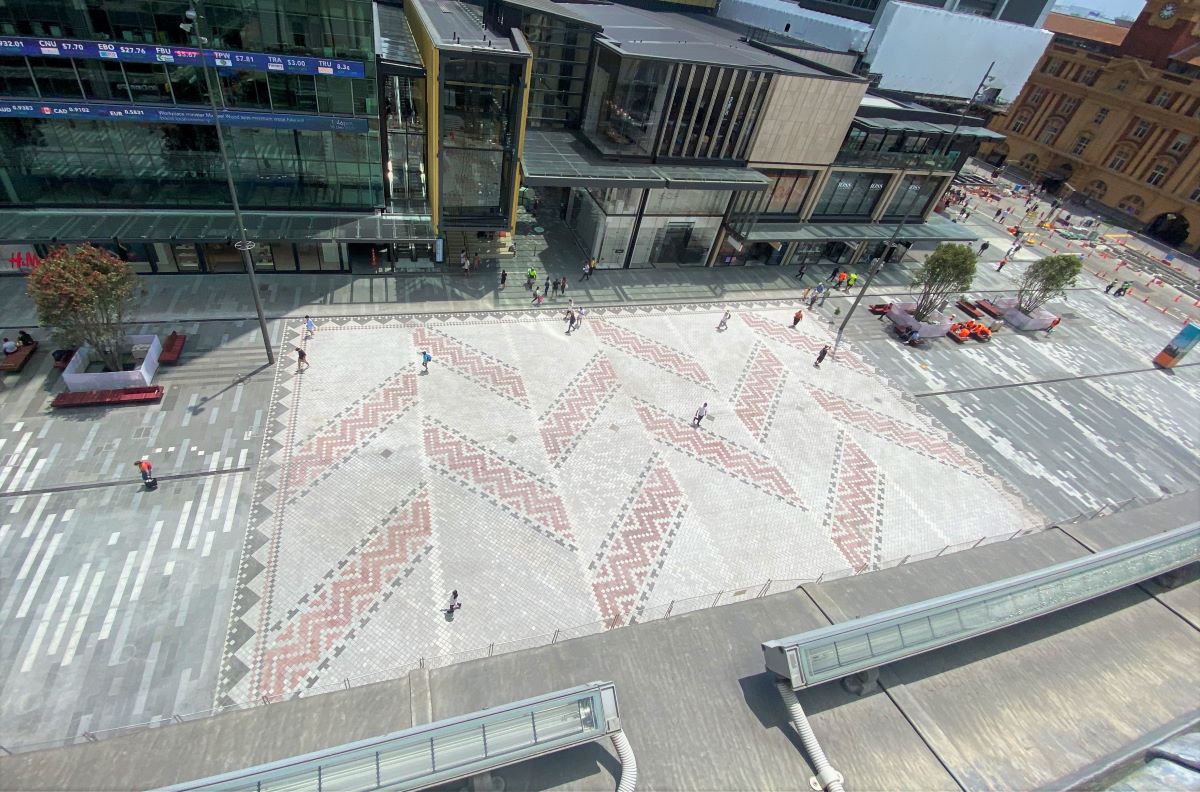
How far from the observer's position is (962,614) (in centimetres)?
1127

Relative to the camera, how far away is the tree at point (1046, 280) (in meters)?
36.2

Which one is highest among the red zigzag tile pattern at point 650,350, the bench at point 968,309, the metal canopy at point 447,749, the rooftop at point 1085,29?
the rooftop at point 1085,29

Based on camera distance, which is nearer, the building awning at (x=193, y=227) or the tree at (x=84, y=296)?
the tree at (x=84, y=296)

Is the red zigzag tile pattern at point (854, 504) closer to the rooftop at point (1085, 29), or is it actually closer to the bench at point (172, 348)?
the bench at point (172, 348)

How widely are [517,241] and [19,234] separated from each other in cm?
2468

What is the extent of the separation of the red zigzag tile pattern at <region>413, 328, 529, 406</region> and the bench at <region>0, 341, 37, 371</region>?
50.3ft

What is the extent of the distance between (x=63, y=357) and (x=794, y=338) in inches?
1428

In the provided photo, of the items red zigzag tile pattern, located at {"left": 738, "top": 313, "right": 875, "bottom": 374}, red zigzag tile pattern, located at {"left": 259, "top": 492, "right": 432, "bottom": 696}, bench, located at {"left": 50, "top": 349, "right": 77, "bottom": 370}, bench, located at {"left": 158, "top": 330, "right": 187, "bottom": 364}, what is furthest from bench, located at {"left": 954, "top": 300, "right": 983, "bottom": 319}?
bench, located at {"left": 50, "top": 349, "right": 77, "bottom": 370}

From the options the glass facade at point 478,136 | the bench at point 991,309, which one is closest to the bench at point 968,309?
the bench at point 991,309

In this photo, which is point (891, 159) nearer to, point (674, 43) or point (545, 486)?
point (674, 43)

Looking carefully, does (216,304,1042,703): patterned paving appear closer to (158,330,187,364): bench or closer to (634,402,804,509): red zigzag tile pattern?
(634,402,804,509): red zigzag tile pattern

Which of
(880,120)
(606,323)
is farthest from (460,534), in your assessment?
(880,120)

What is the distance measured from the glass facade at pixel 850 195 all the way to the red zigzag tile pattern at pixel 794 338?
1199 cm

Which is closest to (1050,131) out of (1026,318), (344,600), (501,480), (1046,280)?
(1026,318)
